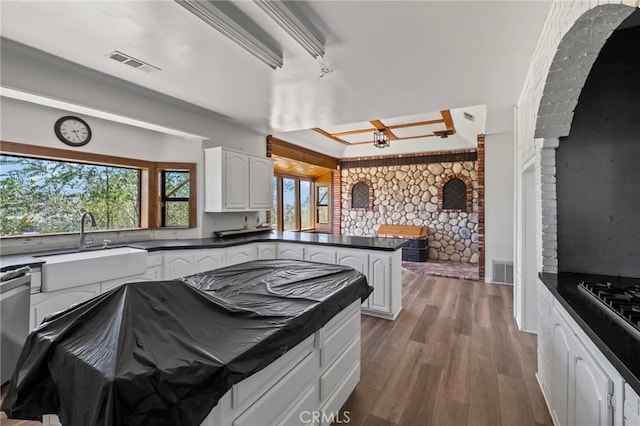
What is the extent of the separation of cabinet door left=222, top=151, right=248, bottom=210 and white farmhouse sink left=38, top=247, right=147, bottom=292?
4.77ft

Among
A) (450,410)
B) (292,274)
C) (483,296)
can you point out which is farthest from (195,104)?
(483,296)

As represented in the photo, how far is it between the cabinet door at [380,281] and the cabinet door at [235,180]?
2.18m

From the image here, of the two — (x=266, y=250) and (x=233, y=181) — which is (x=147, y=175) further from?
(x=266, y=250)

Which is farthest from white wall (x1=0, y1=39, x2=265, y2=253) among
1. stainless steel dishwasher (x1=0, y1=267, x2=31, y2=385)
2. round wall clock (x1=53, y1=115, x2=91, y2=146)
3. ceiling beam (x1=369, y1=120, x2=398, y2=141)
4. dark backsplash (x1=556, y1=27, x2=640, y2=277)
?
dark backsplash (x1=556, y1=27, x2=640, y2=277)

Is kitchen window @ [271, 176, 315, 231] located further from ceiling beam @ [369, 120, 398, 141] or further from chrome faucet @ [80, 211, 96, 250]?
chrome faucet @ [80, 211, 96, 250]

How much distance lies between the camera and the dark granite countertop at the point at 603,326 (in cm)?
96

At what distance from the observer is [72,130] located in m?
3.16

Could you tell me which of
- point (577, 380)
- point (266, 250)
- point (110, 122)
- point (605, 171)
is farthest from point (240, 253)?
point (605, 171)

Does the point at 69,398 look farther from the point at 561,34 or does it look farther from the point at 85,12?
the point at 561,34

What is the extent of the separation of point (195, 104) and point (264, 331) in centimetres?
346

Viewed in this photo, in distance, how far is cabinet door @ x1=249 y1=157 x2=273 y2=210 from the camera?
4.69m

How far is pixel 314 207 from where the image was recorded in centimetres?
902

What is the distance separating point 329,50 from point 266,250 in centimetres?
289

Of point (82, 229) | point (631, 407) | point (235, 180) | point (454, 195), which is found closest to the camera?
point (631, 407)
